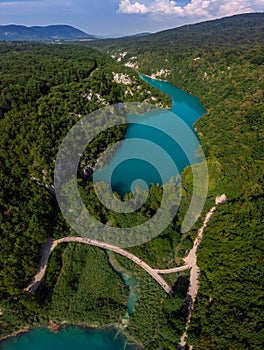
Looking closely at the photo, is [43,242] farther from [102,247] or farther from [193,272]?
[193,272]

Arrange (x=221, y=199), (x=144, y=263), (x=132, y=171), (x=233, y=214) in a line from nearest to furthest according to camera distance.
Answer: (x=144, y=263)
(x=233, y=214)
(x=221, y=199)
(x=132, y=171)

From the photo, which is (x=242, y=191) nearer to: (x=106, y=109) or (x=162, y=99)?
(x=106, y=109)

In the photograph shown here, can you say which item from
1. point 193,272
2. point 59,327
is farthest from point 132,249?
point 59,327

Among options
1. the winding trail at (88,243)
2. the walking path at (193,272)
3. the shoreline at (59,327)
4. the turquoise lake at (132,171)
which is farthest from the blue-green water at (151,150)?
the shoreline at (59,327)

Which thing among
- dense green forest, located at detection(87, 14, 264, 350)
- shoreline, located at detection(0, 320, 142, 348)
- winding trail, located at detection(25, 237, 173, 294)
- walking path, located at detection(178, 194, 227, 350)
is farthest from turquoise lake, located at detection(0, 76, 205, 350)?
walking path, located at detection(178, 194, 227, 350)

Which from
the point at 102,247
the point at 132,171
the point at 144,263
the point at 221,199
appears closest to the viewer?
the point at 144,263

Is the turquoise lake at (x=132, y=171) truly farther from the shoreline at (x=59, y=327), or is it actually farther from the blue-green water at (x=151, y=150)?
the shoreline at (x=59, y=327)

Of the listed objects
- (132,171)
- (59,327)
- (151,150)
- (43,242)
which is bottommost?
(59,327)
